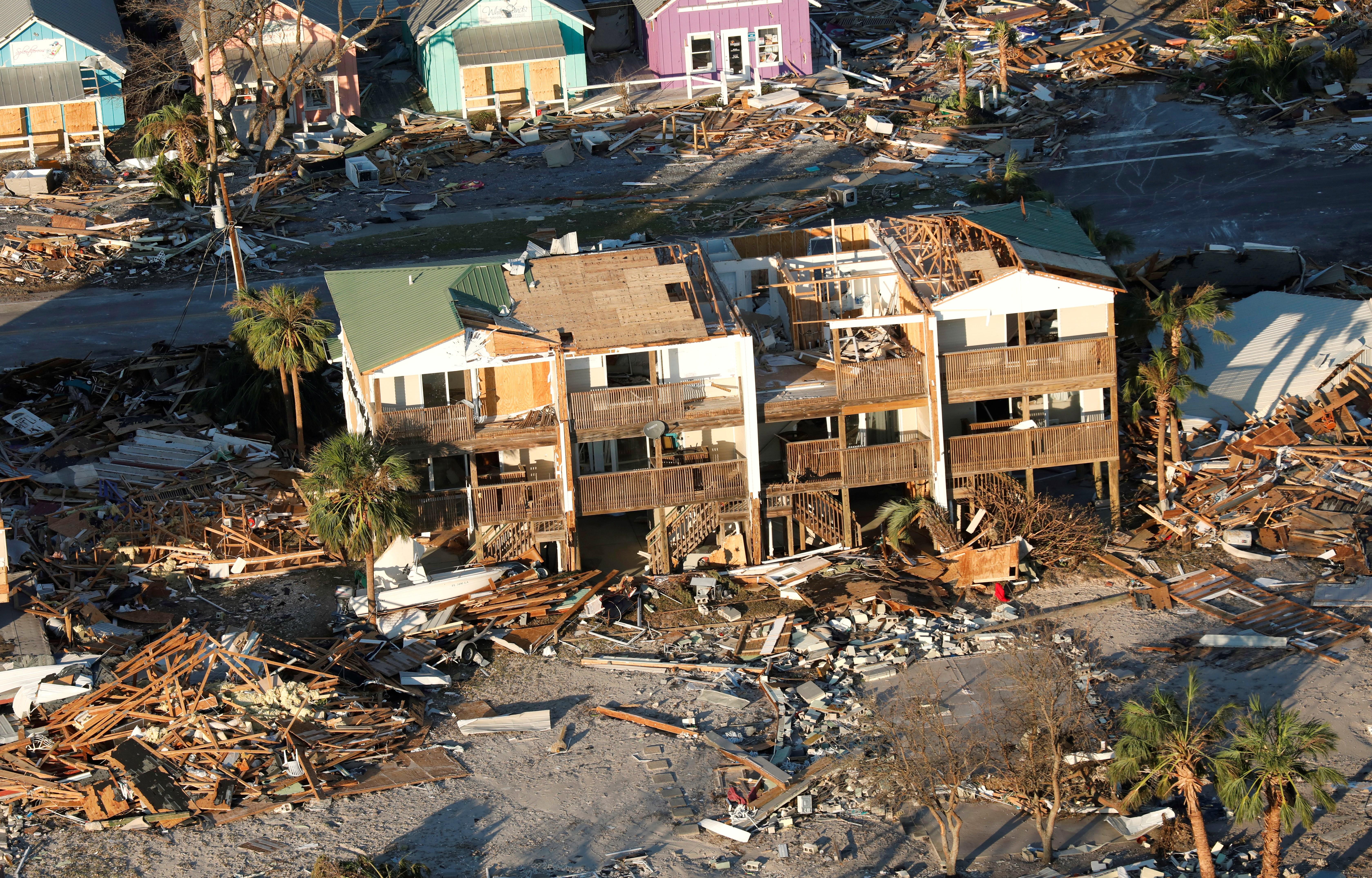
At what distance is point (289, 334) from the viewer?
41406 millimetres

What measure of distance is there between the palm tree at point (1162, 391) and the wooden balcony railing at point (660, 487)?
968cm

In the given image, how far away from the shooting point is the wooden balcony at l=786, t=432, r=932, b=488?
38.2 meters

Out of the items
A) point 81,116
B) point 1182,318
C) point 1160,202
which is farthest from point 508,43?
point 1182,318

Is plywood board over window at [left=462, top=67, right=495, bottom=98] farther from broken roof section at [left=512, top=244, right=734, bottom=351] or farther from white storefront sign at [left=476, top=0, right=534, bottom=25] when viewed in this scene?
broken roof section at [left=512, top=244, right=734, bottom=351]

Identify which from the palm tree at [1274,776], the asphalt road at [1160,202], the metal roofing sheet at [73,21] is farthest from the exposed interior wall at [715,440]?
the metal roofing sheet at [73,21]

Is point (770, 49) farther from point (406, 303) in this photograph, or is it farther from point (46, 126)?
point (406, 303)

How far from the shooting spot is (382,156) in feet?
201

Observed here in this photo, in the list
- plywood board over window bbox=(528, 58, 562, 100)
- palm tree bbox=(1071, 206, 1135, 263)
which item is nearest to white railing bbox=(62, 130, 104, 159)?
plywood board over window bbox=(528, 58, 562, 100)

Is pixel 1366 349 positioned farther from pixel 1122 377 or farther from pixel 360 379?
pixel 360 379

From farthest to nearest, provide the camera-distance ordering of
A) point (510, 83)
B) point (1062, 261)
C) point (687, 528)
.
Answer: point (510, 83), point (1062, 261), point (687, 528)

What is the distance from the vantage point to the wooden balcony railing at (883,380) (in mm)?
37812

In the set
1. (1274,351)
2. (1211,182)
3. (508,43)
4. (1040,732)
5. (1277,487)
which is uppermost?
(508,43)

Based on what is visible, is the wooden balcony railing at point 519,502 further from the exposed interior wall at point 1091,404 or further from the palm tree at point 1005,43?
the palm tree at point 1005,43

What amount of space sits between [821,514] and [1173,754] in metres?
12.8
